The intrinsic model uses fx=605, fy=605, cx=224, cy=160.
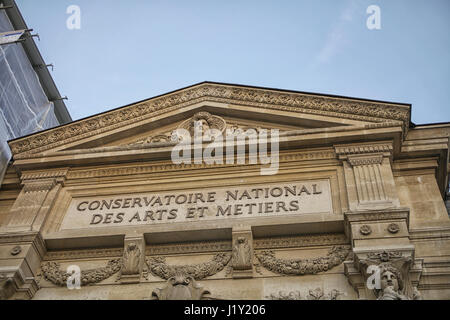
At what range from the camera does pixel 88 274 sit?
1209 centimetres

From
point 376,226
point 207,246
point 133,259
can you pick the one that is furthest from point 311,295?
point 133,259

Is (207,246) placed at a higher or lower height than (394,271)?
higher

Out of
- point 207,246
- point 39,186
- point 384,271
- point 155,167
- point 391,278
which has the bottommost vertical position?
point 391,278

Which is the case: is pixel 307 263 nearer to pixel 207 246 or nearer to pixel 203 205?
pixel 207 246

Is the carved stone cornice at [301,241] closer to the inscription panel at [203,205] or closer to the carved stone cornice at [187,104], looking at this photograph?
the inscription panel at [203,205]

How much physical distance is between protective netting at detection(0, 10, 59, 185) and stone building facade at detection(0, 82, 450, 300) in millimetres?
4879

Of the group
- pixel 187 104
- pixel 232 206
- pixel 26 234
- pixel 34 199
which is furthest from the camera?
pixel 187 104

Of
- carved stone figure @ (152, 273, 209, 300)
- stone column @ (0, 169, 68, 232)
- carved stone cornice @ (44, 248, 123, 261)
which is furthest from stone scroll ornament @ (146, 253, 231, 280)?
stone column @ (0, 169, 68, 232)

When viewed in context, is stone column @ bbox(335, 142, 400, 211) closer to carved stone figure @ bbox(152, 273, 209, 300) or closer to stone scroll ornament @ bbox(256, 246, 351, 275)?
stone scroll ornament @ bbox(256, 246, 351, 275)

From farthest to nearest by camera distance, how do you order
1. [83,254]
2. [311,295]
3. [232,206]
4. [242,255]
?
[232,206]
[83,254]
[242,255]
[311,295]

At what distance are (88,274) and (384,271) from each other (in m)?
5.74
